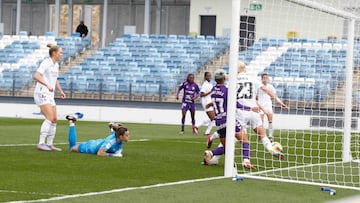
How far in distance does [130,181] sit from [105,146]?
3936mm

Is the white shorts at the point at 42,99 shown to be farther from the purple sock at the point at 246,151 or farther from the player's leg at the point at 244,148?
the purple sock at the point at 246,151

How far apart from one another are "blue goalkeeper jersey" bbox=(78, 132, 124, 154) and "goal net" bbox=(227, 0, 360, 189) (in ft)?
7.06

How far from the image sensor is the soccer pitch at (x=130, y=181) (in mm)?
10312

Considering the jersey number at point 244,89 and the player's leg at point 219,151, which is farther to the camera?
the jersey number at point 244,89

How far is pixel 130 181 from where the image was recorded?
12.0 m

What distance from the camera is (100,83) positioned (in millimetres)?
37188

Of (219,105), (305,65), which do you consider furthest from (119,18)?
(219,105)

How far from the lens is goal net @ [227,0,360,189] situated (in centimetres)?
1467

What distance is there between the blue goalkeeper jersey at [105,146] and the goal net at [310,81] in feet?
7.06

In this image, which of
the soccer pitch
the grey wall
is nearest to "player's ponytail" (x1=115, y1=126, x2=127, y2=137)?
the soccer pitch

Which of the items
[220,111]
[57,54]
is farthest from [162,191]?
[57,54]

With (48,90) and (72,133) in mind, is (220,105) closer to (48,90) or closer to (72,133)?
(72,133)

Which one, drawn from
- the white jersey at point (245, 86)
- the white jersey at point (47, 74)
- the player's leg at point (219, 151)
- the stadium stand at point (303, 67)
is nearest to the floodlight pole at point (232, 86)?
the player's leg at point (219, 151)

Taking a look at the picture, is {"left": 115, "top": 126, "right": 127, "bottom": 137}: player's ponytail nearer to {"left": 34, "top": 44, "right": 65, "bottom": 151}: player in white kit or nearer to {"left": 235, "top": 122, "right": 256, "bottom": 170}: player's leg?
{"left": 34, "top": 44, "right": 65, "bottom": 151}: player in white kit
